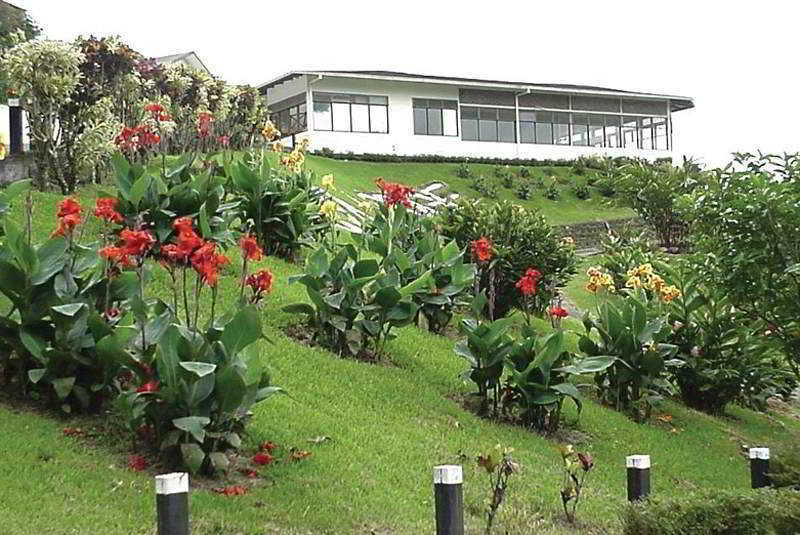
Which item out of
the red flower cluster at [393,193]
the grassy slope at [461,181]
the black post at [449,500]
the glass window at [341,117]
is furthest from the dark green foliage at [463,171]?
the black post at [449,500]

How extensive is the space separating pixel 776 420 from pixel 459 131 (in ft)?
90.8

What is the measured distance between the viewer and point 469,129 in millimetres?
38875

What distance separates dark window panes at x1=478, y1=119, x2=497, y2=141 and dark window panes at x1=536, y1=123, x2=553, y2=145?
2221 mm

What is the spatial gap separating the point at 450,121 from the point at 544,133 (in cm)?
489

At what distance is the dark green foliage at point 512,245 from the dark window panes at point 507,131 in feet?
87.5

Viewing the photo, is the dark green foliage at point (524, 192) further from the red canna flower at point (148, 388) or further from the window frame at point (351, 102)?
the red canna flower at point (148, 388)

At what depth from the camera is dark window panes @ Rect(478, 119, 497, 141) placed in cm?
3906

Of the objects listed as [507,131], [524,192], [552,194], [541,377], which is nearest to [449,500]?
[541,377]

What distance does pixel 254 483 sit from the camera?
5.59 m

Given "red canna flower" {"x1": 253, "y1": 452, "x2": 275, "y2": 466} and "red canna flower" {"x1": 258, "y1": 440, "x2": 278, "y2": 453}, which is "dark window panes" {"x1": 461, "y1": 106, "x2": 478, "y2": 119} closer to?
"red canna flower" {"x1": 258, "y1": 440, "x2": 278, "y2": 453}

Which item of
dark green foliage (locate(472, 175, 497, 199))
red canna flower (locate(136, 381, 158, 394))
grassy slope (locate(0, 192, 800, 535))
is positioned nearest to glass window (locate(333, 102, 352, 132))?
dark green foliage (locate(472, 175, 497, 199))

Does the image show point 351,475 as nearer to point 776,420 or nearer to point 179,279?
point 179,279

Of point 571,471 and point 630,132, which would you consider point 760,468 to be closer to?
point 571,471

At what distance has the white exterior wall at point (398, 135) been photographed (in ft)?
115
